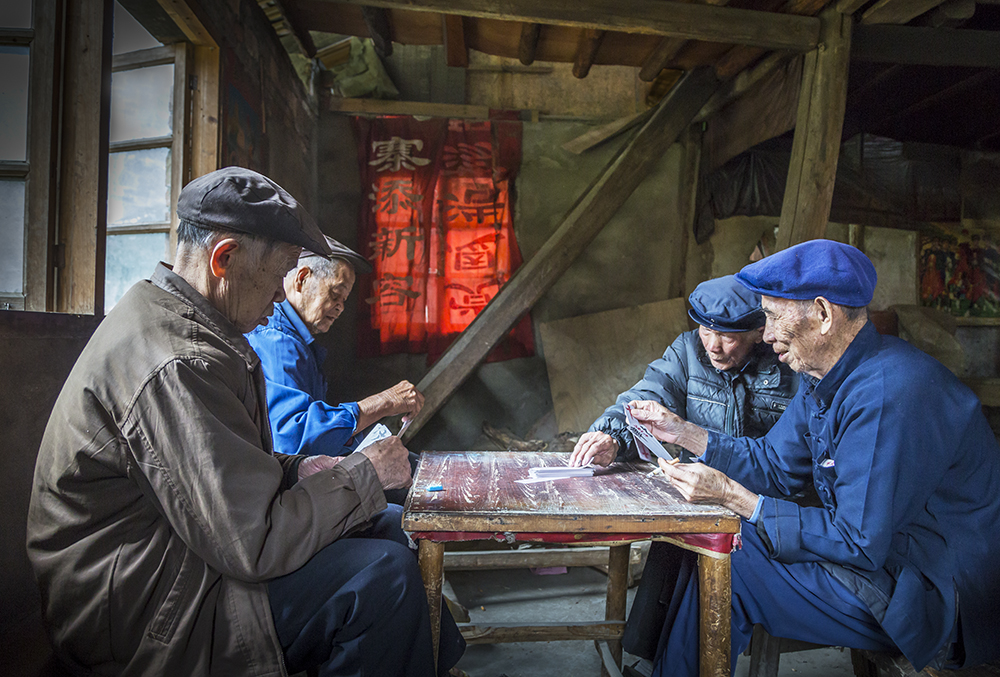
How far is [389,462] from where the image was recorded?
1.43 metres

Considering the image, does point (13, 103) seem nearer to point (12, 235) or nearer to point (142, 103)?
point (12, 235)

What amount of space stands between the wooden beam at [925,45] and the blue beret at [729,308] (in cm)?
229

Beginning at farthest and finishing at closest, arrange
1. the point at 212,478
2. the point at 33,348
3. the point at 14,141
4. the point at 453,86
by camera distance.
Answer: the point at 453,86 → the point at 14,141 → the point at 33,348 → the point at 212,478

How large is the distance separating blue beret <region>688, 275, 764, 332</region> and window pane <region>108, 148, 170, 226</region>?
2687 mm

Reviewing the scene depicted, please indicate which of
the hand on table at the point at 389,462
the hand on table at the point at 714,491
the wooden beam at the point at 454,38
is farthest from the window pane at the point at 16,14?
the hand on table at the point at 714,491

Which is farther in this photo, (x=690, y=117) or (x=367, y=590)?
(x=690, y=117)

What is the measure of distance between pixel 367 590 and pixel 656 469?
3.78ft

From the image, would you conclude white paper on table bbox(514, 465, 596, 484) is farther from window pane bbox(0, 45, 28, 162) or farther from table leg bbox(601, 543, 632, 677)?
window pane bbox(0, 45, 28, 162)

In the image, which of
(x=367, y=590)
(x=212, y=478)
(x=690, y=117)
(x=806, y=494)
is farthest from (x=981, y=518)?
(x=690, y=117)

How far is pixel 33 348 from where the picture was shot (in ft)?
6.10

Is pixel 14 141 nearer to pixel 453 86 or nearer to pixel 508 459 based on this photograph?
pixel 508 459

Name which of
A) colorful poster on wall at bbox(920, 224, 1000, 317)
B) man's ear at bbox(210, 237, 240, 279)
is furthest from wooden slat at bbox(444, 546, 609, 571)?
colorful poster on wall at bbox(920, 224, 1000, 317)

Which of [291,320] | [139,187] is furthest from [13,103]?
[291,320]

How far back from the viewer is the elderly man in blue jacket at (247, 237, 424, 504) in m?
2.18
